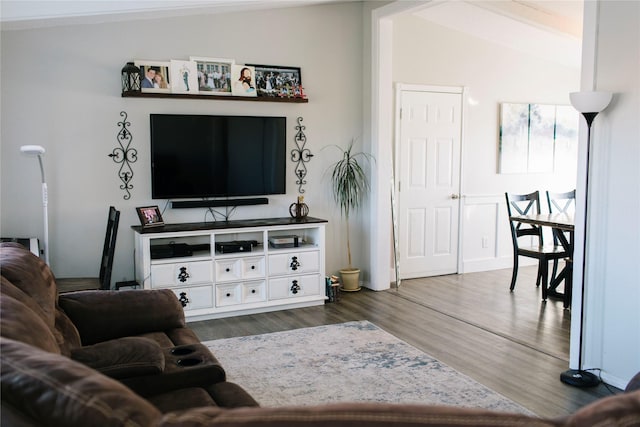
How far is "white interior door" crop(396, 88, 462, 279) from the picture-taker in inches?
248

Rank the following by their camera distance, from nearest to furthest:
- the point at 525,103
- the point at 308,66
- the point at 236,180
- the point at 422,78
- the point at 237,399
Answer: the point at 237,399, the point at 236,180, the point at 308,66, the point at 422,78, the point at 525,103

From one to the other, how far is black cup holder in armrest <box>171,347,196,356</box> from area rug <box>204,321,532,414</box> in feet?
2.62

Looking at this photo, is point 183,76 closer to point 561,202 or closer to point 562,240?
point 562,240

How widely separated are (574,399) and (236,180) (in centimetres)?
324

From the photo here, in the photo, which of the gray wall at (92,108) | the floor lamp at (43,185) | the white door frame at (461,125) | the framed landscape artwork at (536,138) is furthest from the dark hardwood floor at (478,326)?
the framed landscape artwork at (536,138)

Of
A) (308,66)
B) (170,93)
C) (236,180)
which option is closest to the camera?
(170,93)

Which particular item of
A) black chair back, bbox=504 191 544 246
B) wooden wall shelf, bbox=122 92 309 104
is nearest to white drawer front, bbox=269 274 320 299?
wooden wall shelf, bbox=122 92 309 104

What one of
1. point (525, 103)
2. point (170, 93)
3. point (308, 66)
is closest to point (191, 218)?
point (170, 93)

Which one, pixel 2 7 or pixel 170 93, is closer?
pixel 2 7

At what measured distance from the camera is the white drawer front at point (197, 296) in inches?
189

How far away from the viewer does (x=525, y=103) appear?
698 centimetres

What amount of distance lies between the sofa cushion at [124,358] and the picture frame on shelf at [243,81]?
3.26 m

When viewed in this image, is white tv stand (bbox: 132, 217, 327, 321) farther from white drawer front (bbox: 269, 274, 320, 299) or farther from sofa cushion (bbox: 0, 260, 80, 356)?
sofa cushion (bbox: 0, 260, 80, 356)

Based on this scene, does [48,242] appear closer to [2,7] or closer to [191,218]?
[191,218]
